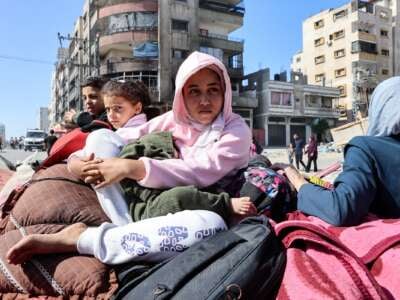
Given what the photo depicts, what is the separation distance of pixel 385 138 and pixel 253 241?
0.82 meters

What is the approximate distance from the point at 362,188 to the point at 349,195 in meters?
0.07

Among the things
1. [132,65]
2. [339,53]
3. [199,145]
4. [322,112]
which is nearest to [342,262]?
[199,145]

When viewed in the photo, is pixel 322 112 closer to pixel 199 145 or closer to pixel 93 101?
pixel 93 101

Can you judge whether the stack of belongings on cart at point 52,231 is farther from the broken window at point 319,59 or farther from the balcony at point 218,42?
the broken window at point 319,59

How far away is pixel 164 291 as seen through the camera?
1.23 meters

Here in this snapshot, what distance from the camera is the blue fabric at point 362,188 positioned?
160 centimetres

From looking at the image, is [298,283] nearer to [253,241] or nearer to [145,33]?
[253,241]

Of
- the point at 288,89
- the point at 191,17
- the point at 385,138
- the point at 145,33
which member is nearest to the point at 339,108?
the point at 288,89

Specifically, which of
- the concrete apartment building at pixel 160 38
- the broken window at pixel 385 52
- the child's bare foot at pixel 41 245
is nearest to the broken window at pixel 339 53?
the broken window at pixel 385 52

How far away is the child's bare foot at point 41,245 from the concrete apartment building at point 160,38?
32.4 m

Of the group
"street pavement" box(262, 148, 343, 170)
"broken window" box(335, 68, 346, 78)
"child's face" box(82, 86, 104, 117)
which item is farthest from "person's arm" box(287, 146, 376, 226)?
"broken window" box(335, 68, 346, 78)

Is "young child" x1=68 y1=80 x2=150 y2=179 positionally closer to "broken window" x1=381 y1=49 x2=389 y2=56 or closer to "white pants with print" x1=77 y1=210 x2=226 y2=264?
"white pants with print" x1=77 y1=210 x2=226 y2=264

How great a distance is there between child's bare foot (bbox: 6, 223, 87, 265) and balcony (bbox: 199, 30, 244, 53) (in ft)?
123

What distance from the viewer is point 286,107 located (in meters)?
42.6
